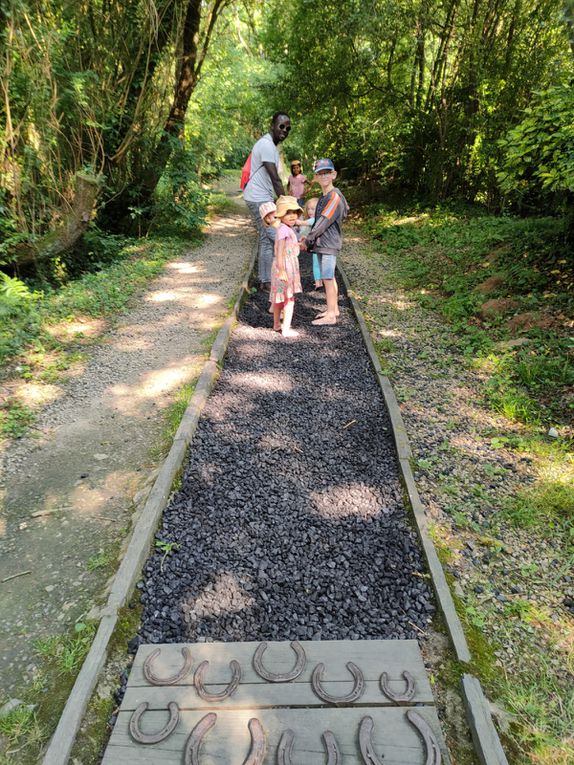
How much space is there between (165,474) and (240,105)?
18.6 m

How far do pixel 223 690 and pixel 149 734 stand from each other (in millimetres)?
340

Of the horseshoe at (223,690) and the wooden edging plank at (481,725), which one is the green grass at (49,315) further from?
the wooden edging plank at (481,725)

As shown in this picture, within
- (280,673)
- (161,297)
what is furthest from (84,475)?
(161,297)

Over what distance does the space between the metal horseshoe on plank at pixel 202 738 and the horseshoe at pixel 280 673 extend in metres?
0.19

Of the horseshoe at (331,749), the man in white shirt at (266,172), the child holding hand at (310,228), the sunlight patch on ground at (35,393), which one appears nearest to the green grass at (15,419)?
the sunlight patch on ground at (35,393)

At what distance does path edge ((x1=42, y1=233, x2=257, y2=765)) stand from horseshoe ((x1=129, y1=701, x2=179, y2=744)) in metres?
0.23

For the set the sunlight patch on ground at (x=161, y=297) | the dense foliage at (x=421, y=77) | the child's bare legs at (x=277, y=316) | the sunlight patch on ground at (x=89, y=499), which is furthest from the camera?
the dense foliage at (x=421, y=77)

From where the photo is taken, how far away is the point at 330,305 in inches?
253

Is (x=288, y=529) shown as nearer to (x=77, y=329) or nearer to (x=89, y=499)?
(x=89, y=499)

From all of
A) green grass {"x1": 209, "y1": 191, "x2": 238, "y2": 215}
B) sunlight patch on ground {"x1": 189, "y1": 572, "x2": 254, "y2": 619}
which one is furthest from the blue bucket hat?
green grass {"x1": 209, "y1": 191, "x2": 238, "y2": 215}

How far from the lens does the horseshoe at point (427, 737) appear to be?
1898 mm

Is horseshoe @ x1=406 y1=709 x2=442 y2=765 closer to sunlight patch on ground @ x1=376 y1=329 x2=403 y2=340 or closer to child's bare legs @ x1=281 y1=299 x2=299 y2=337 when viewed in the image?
child's bare legs @ x1=281 y1=299 x2=299 y2=337

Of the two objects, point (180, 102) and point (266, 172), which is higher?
point (180, 102)

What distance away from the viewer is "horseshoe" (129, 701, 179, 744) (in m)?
1.96
